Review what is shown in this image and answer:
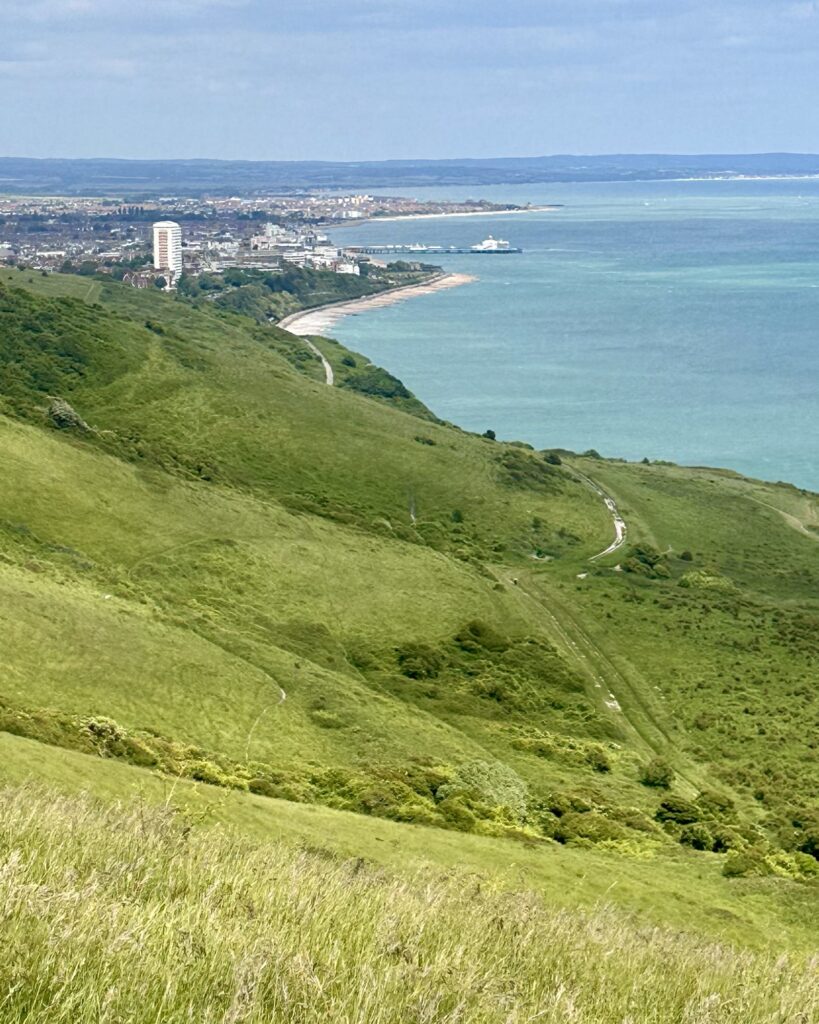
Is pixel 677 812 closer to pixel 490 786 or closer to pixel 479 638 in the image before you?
pixel 490 786

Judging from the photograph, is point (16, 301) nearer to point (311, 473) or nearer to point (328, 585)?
point (311, 473)

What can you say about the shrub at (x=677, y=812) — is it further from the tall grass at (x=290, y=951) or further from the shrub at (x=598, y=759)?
the tall grass at (x=290, y=951)

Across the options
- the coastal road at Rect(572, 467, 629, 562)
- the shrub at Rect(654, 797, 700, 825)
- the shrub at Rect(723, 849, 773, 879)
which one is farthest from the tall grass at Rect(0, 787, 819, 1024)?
the coastal road at Rect(572, 467, 629, 562)

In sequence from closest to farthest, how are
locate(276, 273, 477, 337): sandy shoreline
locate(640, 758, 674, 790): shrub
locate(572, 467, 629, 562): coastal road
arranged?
locate(640, 758, 674, 790): shrub < locate(572, 467, 629, 562): coastal road < locate(276, 273, 477, 337): sandy shoreline

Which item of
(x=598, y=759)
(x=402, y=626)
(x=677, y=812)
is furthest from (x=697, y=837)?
(x=402, y=626)

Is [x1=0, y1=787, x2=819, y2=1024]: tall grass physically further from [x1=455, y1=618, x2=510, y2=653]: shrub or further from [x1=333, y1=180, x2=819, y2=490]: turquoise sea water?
[x1=333, y1=180, x2=819, y2=490]: turquoise sea water

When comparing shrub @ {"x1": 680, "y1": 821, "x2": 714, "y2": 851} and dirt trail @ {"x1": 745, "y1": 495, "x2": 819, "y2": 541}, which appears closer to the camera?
shrub @ {"x1": 680, "y1": 821, "x2": 714, "y2": 851}
